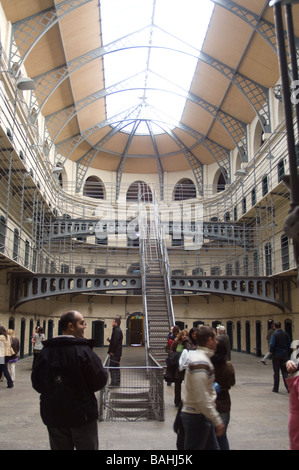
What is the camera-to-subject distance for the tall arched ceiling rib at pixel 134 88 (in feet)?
50.7

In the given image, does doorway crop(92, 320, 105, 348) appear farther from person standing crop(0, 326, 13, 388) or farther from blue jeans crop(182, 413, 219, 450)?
blue jeans crop(182, 413, 219, 450)

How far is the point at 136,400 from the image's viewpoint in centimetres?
775

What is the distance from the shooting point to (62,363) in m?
3.06

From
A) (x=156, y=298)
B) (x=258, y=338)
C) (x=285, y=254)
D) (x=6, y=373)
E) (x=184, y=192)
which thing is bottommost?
(x=6, y=373)

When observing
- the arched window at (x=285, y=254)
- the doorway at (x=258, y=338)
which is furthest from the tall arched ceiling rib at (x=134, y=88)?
the doorway at (x=258, y=338)

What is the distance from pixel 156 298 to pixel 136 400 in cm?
669

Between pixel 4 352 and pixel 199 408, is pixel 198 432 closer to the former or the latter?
pixel 199 408

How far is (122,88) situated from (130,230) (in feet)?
24.8

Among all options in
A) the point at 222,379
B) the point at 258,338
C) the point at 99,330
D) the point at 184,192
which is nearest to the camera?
the point at 222,379

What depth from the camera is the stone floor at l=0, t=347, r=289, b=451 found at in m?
5.46

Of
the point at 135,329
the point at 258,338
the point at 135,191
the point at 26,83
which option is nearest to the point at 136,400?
the point at 26,83

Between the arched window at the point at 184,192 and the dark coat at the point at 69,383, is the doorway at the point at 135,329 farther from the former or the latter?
the dark coat at the point at 69,383

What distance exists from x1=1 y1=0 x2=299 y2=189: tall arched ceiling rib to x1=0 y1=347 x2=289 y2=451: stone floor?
36.0 ft
